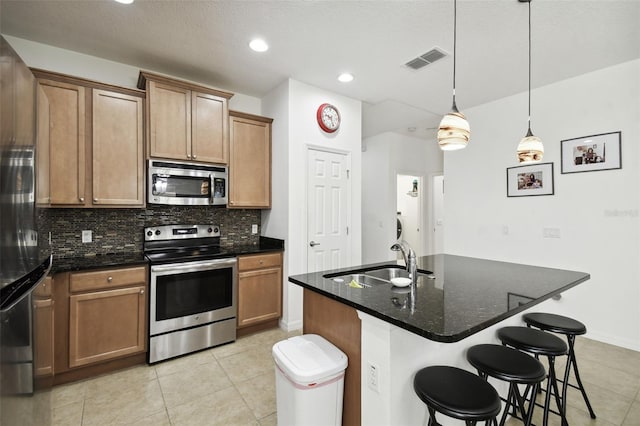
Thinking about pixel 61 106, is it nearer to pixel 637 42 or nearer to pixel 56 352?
pixel 56 352

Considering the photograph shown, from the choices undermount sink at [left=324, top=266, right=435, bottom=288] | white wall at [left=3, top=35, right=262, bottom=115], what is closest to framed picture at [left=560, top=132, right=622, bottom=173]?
undermount sink at [left=324, top=266, right=435, bottom=288]

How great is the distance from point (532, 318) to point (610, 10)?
2.33 meters

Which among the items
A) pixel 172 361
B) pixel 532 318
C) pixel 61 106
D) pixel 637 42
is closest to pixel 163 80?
pixel 61 106

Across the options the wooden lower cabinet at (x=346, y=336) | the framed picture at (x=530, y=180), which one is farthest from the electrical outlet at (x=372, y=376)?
the framed picture at (x=530, y=180)

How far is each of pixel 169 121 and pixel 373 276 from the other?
7.80 ft

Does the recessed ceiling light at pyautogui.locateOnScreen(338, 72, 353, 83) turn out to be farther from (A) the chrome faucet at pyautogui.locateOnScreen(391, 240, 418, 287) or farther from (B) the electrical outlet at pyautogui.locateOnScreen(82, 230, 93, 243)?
(B) the electrical outlet at pyautogui.locateOnScreen(82, 230, 93, 243)

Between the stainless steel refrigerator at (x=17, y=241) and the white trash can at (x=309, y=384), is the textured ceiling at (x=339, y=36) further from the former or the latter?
the white trash can at (x=309, y=384)

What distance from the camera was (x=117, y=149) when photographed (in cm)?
267

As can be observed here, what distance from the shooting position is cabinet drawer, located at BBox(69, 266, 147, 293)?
226cm

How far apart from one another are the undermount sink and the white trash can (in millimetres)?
502

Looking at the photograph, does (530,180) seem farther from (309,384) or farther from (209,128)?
(209,128)

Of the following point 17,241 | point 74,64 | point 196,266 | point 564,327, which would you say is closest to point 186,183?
point 196,266

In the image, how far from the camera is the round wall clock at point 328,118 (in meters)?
3.49

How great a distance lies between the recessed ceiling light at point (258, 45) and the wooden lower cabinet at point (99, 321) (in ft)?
7.10
